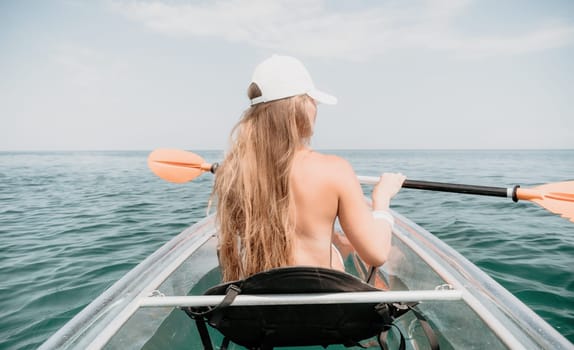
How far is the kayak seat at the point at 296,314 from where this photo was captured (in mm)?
1244

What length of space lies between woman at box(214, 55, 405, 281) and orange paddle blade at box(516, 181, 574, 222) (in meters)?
1.55

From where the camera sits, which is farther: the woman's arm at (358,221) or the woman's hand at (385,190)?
the woman's hand at (385,190)

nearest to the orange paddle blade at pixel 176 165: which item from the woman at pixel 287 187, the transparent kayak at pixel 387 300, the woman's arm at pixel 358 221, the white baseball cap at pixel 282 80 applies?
the transparent kayak at pixel 387 300

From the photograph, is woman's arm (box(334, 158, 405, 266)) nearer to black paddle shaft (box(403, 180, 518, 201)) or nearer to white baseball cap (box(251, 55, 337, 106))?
white baseball cap (box(251, 55, 337, 106))

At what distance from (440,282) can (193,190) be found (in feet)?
33.2

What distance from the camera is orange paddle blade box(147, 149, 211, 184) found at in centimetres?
308

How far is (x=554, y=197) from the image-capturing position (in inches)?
96.3

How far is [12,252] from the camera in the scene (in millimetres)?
5012

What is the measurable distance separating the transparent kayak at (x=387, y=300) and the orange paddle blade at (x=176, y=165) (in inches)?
20.7

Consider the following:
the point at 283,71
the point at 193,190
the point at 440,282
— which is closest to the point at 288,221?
the point at 283,71

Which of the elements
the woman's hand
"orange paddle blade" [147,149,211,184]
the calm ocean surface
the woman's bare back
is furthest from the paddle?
the woman's bare back

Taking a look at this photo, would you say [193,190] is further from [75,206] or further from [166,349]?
[166,349]

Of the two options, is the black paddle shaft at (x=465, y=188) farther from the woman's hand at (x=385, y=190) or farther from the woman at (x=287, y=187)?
the woman at (x=287, y=187)

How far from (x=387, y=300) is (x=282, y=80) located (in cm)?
97
